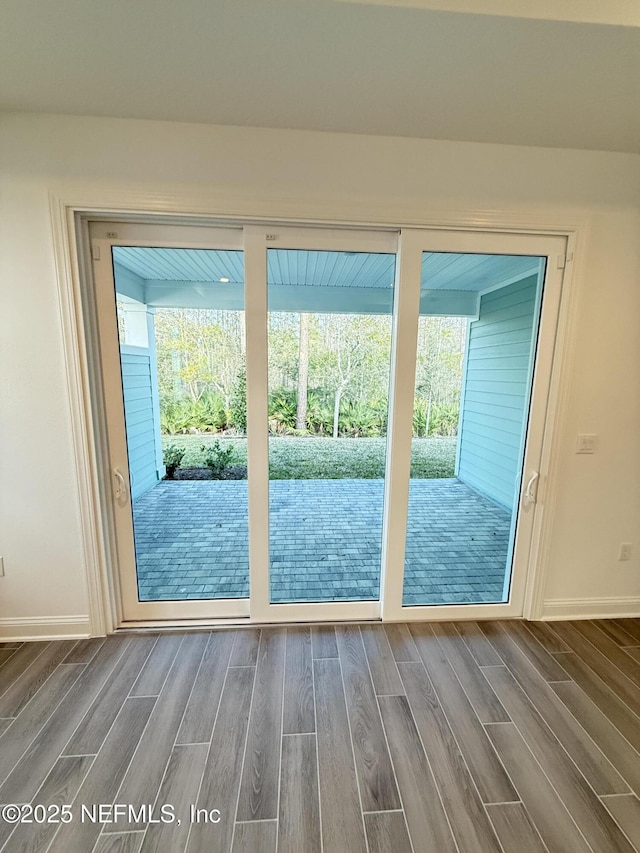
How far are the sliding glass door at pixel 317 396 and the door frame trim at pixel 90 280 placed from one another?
2.2 inches

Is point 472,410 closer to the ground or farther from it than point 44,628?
farther from it

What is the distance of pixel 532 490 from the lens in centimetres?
205

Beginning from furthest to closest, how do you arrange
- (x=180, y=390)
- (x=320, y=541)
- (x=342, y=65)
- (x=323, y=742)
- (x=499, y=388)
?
(x=320, y=541) → (x=499, y=388) → (x=180, y=390) → (x=323, y=742) → (x=342, y=65)

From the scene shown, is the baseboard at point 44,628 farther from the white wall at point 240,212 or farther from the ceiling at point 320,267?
the ceiling at point 320,267

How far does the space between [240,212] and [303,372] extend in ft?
2.87

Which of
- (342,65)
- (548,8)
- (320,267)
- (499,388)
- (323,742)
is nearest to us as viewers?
(548,8)

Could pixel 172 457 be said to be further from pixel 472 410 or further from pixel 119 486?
pixel 472 410

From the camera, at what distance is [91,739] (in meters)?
1.39

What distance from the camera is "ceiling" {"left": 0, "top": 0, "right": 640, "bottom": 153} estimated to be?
1.10 m

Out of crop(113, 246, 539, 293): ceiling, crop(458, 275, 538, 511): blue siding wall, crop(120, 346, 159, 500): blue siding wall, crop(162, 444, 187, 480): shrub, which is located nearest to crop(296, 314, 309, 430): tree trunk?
crop(113, 246, 539, 293): ceiling

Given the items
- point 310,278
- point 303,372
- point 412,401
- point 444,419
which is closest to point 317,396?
point 303,372

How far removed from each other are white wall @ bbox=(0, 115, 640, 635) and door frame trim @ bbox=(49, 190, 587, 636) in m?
0.02

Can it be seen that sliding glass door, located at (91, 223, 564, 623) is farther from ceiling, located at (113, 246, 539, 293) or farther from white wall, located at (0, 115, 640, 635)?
white wall, located at (0, 115, 640, 635)

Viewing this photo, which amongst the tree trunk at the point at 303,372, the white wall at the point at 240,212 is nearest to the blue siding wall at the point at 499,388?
the white wall at the point at 240,212
